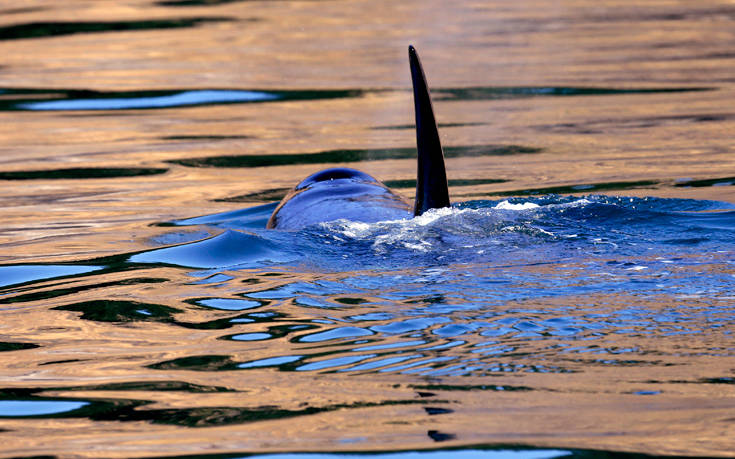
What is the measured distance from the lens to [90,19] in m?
17.9

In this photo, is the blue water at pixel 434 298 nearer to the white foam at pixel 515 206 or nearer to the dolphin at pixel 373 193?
the white foam at pixel 515 206

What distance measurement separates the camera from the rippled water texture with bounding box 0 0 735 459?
3.83 metres

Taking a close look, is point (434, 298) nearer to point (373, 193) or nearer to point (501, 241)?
point (501, 241)

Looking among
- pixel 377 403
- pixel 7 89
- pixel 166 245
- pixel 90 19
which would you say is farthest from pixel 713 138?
pixel 90 19

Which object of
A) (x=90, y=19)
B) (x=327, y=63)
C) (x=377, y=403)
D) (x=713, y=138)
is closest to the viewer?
(x=377, y=403)

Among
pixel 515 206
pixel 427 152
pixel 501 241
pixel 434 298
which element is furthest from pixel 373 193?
pixel 434 298

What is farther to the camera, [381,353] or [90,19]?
[90,19]

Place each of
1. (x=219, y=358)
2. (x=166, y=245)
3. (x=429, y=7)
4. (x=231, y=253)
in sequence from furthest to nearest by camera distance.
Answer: (x=429, y=7) → (x=166, y=245) → (x=231, y=253) → (x=219, y=358)

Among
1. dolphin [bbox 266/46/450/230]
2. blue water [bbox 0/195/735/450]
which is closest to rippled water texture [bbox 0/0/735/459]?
blue water [bbox 0/195/735/450]

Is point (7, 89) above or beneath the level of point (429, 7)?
beneath

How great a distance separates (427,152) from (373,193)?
46.5 inches

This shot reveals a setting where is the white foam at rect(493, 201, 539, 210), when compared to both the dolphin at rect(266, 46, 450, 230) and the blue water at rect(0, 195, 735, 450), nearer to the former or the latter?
the blue water at rect(0, 195, 735, 450)

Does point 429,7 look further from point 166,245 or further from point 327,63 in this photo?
point 166,245

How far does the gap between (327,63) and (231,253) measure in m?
8.36
